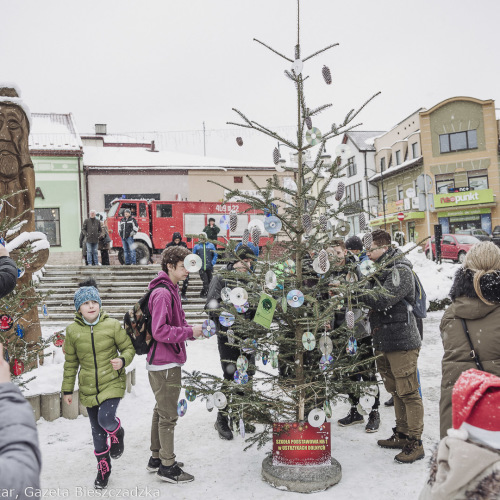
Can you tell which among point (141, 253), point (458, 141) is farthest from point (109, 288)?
point (458, 141)

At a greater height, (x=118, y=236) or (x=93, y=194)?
(x=93, y=194)

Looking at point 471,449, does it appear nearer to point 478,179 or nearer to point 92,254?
point 92,254

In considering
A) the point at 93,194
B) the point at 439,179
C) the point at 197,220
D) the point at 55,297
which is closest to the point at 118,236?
the point at 197,220

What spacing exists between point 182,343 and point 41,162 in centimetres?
2093

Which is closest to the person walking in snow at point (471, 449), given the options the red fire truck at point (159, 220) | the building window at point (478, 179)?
the red fire truck at point (159, 220)

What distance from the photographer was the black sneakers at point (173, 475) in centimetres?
370

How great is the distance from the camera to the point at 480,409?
1579 mm

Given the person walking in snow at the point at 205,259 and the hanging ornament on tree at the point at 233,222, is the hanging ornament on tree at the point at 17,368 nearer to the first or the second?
the hanging ornament on tree at the point at 233,222

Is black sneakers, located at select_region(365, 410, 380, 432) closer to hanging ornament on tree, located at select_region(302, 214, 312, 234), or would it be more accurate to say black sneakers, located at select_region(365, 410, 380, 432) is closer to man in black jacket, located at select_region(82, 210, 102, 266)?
→ hanging ornament on tree, located at select_region(302, 214, 312, 234)

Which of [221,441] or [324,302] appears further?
[221,441]

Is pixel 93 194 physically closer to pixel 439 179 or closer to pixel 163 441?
pixel 163 441

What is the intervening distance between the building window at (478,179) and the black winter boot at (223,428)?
31466 millimetres

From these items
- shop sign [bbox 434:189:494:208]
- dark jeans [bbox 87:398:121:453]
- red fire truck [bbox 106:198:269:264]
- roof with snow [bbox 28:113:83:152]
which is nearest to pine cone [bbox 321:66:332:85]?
dark jeans [bbox 87:398:121:453]

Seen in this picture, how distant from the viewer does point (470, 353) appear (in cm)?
277
